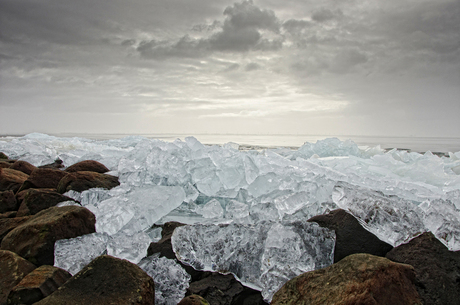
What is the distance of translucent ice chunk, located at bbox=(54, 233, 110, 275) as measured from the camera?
169 centimetres

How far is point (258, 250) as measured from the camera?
1.81m

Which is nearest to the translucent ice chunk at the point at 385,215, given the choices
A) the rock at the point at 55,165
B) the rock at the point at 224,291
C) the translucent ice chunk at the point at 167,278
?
the rock at the point at 224,291

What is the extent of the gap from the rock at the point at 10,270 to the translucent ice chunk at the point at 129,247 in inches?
17.3

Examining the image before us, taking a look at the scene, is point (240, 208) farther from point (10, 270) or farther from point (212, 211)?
point (10, 270)

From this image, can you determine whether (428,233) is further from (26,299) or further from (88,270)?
(26,299)

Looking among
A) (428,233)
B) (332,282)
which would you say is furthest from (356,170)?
(332,282)

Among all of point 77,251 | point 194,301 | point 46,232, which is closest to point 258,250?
point 194,301

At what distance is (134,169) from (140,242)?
159cm

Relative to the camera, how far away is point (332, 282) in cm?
131

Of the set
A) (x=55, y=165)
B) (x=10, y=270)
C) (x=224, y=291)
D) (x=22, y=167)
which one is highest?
(x=22, y=167)

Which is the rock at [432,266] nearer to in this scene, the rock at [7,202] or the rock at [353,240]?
the rock at [353,240]

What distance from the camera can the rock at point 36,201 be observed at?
243cm

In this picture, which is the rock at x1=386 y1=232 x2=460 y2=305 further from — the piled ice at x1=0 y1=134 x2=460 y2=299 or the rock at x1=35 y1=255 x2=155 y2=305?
the rock at x1=35 y1=255 x2=155 y2=305

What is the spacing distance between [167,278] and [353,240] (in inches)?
44.6
